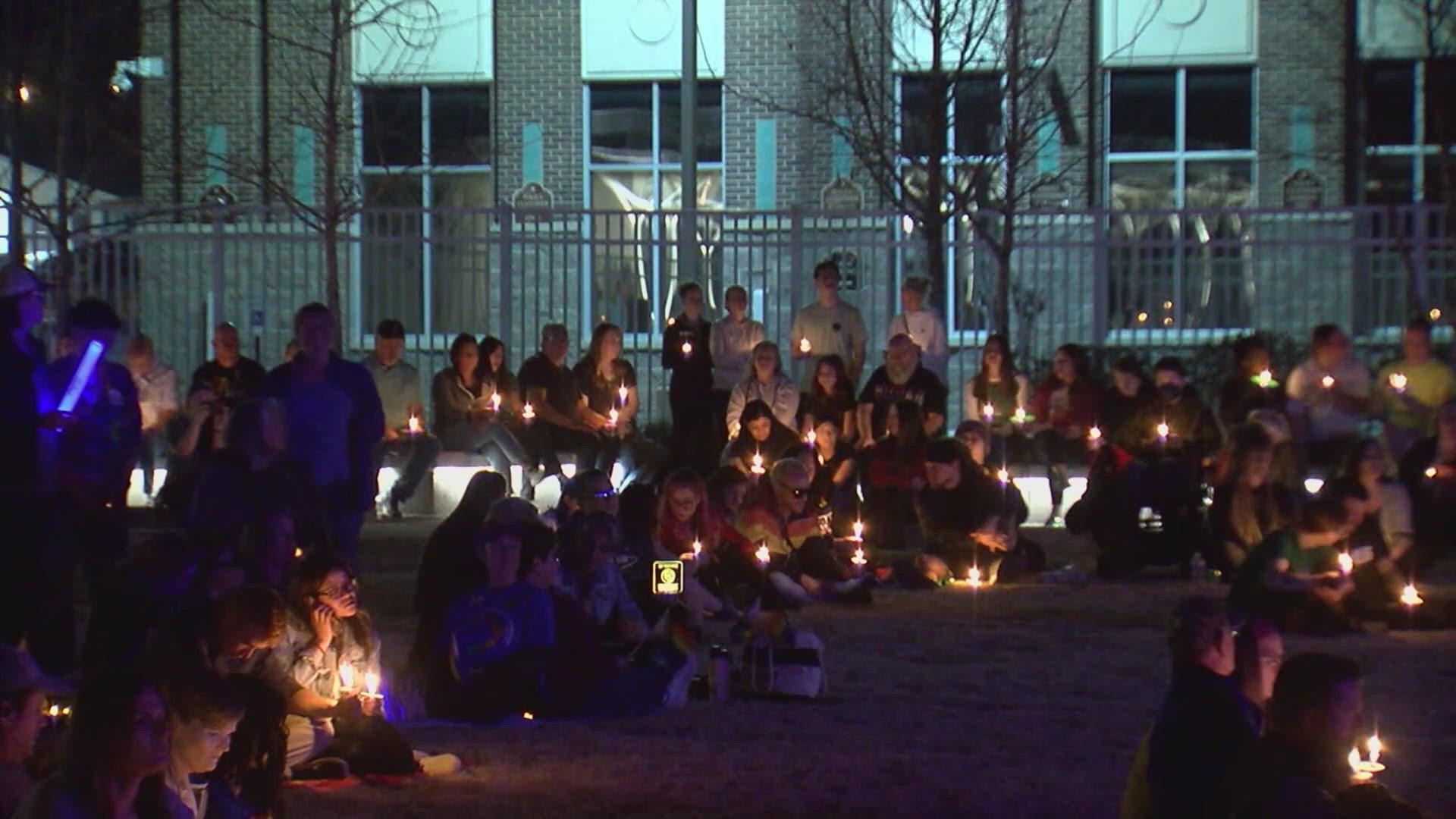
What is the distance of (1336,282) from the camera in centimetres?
2105

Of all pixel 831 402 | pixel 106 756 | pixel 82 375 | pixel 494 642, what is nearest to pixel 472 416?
pixel 831 402

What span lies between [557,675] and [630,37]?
64.3 ft

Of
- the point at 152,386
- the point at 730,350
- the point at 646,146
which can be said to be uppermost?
the point at 646,146

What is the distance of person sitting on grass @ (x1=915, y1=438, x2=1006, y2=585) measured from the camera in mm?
15273

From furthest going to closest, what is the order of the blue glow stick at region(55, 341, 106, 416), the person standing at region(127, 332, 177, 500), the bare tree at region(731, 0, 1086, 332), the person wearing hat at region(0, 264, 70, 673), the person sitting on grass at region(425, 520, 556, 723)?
the bare tree at region(731, 0, 1086, 332) < the person standing at region(127, 332, 177, 500) < the blue glow stick at region(55, 341, 106, 416) < the person sitting on grass at region(425, 520, 556, 723) < the person wearing hat at region(0, 264, 70, 673)

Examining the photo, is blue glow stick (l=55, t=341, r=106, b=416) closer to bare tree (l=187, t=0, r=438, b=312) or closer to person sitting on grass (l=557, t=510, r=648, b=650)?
person sitting on grass (l=557, t=510, r=648, b=650)

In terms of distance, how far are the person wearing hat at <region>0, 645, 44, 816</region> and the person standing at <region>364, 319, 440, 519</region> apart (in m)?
13.0

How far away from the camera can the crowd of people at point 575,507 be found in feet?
26.7

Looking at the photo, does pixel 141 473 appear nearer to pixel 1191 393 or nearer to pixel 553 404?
pixel 553 404

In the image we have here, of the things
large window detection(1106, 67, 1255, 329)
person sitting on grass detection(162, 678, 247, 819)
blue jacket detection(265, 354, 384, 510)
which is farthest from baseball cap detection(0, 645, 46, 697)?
large window detection(1106, 67, 1255, 329)

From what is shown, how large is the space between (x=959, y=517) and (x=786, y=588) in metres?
2.18

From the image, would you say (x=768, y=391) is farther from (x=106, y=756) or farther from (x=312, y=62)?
(x=312, y=62)

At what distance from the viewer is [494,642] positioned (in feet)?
32.2

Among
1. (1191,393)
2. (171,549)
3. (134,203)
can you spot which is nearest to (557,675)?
(171,549)
